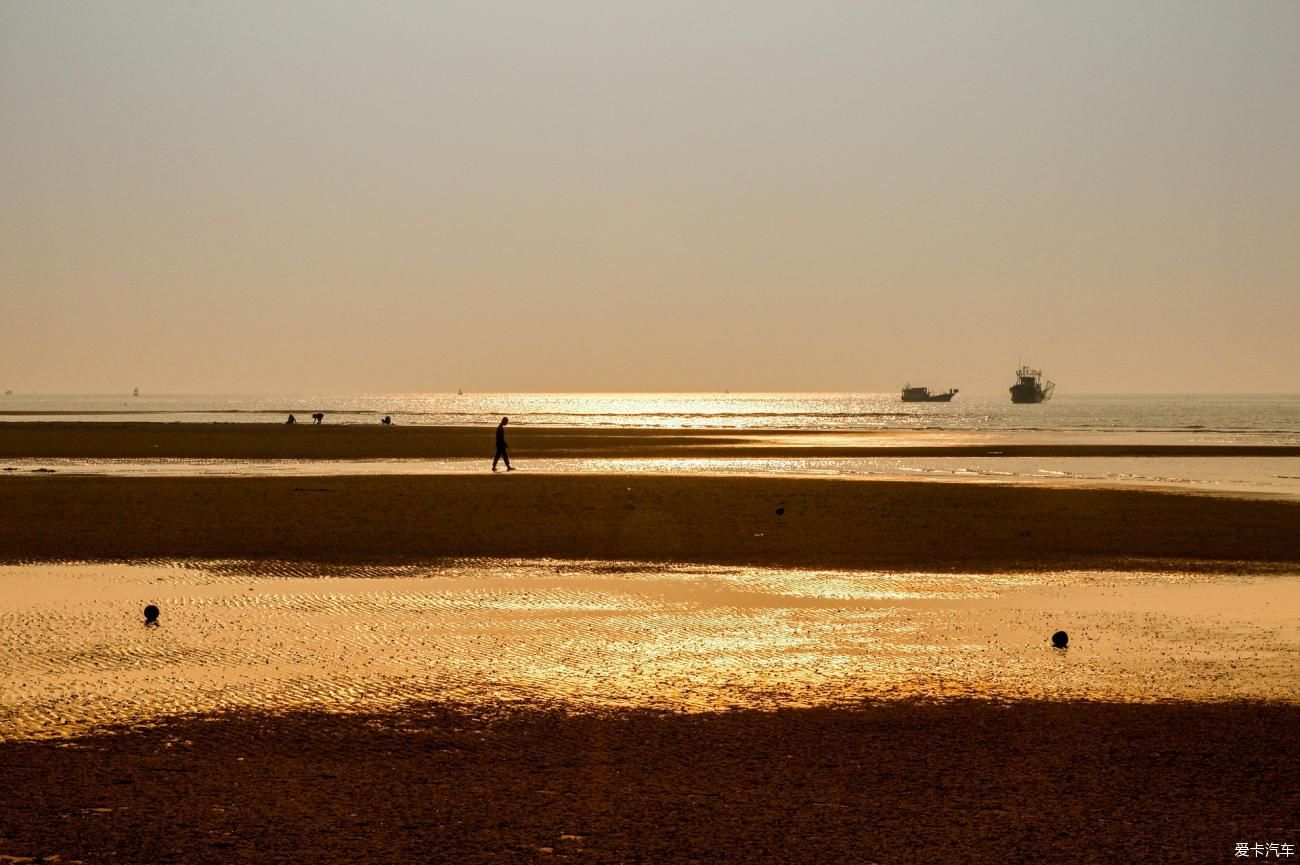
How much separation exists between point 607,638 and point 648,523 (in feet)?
46.5

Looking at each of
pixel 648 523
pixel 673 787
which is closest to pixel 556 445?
pixel 648 523

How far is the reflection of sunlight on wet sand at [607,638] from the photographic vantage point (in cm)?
1276

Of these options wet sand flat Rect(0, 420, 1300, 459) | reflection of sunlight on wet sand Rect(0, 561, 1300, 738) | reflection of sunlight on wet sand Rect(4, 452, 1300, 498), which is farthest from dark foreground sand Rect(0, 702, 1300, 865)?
wet sand flat Rect(0, 420, 1300, 459)

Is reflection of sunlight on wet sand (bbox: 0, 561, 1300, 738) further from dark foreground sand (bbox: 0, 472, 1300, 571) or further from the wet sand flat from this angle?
the wet sand flat

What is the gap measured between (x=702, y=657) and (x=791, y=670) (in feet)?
3.85

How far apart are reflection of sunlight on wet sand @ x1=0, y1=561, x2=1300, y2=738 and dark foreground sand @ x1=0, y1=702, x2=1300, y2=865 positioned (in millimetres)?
960

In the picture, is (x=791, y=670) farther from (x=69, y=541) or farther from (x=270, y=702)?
(x=69, y=541)

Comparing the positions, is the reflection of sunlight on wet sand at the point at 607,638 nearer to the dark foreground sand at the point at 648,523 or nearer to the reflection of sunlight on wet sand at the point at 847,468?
the dark foreground sand at the point at 648,523

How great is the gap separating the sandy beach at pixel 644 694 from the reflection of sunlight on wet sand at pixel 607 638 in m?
0.08

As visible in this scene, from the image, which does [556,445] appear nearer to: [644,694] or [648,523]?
[648,523]

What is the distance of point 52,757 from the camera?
1015 cm

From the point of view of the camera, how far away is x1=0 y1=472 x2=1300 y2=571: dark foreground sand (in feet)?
79.9

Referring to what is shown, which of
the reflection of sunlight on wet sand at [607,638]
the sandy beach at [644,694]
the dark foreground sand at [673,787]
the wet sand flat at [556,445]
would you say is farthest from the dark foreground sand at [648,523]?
the wet sand flat at [556,445]

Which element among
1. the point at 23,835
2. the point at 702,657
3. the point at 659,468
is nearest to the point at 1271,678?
the point at 702,657
